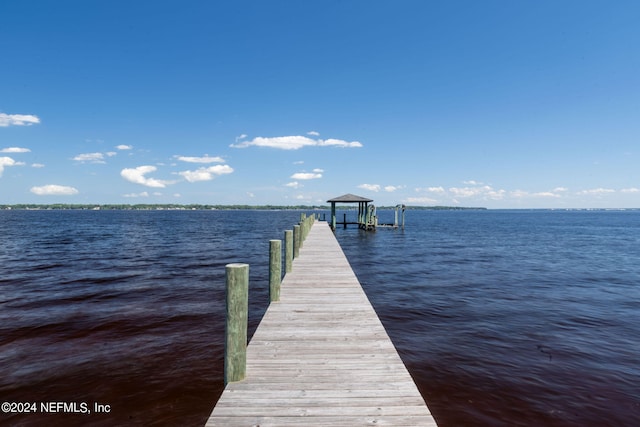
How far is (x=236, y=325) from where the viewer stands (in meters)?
4.09

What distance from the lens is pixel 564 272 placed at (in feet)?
54.3

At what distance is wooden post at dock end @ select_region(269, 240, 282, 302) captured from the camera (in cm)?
713

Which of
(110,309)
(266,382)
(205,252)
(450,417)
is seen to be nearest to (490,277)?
(450,417)

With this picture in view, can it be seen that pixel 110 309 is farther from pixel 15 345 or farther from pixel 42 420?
pixel 42 420

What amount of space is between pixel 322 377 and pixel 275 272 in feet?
11.5

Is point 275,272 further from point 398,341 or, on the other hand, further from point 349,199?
point 349,199

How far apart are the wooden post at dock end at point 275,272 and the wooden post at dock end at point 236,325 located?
2.96 m

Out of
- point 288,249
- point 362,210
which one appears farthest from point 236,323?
point 362,210

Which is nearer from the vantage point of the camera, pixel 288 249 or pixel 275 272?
pixel 275 272

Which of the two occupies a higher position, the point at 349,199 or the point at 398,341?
the point at 349,199

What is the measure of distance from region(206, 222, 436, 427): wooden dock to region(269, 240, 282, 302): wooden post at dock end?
45 centimetres

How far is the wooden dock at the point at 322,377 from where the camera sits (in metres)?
3.29

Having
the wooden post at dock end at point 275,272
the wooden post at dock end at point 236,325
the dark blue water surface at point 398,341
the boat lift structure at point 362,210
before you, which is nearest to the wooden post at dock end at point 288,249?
the dark blue water surface at point 398,341

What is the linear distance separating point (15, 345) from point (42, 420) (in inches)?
142
